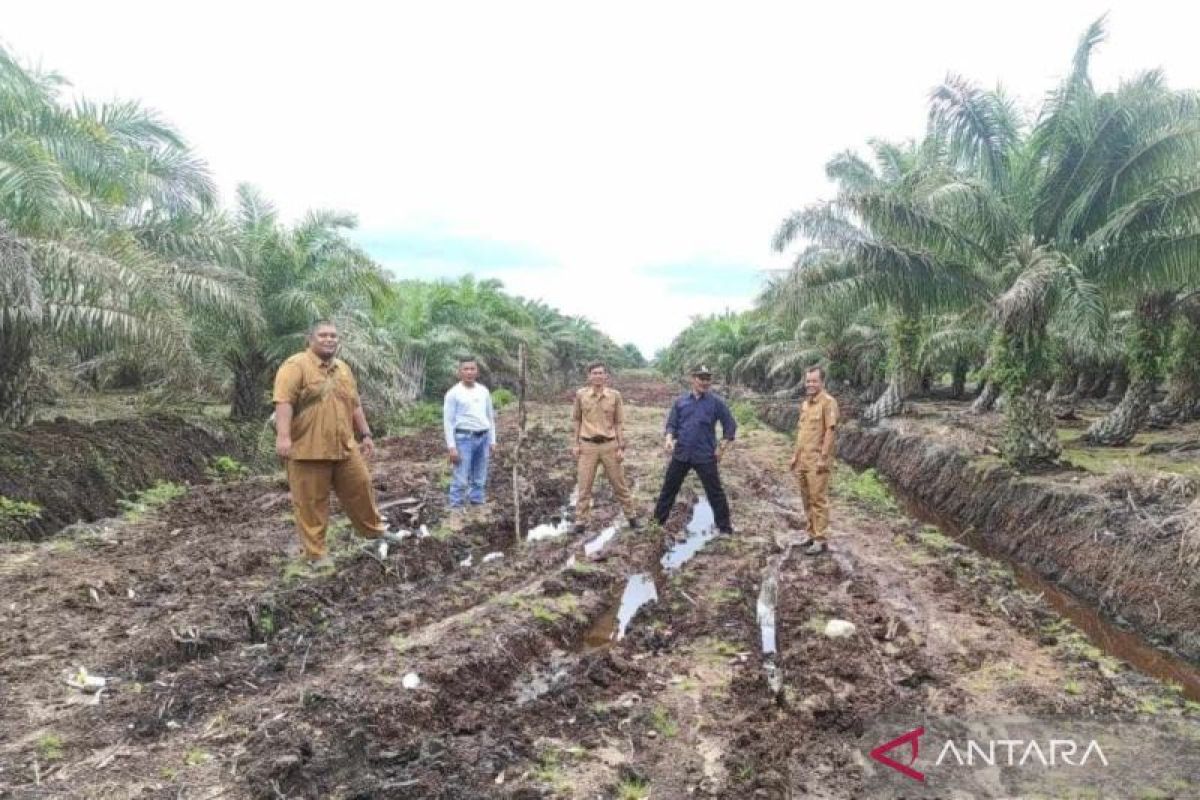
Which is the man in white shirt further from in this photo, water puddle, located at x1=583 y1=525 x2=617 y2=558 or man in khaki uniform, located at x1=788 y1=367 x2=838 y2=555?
man in khaki uniform, located at x1=788 y1=367 x2=838 y2=555

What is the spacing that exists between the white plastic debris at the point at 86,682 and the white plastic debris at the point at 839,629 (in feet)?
14.8

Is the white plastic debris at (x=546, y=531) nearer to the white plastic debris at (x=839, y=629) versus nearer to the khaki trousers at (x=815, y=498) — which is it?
the khaki trousers at (x=815, y=498)

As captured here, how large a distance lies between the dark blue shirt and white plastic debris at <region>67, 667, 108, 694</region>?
5.09m

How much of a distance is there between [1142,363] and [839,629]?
9.14 m

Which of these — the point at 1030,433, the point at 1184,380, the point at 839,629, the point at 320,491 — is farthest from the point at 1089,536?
the point at 1184,380

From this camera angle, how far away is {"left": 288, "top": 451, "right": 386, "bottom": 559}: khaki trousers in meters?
6.12

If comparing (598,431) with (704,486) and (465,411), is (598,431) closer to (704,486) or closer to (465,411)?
(704,486)

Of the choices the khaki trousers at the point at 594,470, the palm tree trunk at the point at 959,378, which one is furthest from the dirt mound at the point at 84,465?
the palm tree trunk at the point at 959,378

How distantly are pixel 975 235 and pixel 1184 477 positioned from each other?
4.14 m

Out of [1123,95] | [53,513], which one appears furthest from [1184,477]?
[53,513]

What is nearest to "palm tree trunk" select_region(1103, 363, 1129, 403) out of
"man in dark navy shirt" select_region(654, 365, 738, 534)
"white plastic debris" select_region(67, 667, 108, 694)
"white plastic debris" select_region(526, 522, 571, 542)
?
"man in dark navy shirt" select_region(654, 365, 738, 534)

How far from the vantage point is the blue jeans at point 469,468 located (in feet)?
27.7

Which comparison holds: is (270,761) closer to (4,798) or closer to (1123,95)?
(4,798)

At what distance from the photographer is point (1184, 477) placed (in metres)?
7.47
